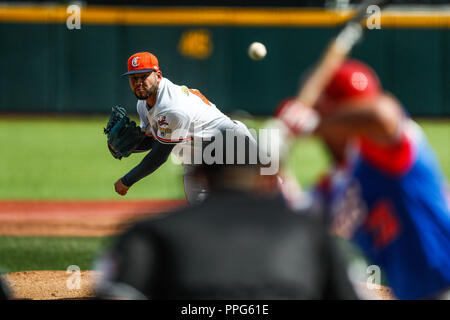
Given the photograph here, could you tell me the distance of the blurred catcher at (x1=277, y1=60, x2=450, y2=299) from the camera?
2.22 meters

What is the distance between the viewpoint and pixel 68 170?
13.4 metres

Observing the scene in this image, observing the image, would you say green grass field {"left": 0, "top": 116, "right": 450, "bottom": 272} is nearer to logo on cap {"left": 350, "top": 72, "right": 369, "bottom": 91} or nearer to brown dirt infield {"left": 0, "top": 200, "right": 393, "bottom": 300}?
brown dirt infield {"left": 0, "top": 200, "right": 393, "bottom": 300}

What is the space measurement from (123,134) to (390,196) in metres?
3.54

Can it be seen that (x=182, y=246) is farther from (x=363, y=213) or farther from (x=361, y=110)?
(x=363, y=213)

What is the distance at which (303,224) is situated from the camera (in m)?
1.91

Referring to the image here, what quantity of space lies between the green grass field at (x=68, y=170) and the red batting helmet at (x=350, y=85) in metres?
4.54

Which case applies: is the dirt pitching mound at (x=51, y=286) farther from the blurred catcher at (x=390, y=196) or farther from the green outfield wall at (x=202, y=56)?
the green outfield wall at (x=202, y=56)

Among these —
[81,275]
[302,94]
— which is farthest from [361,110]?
[81,275]

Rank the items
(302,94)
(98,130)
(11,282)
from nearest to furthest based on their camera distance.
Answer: (302,94), (11,282), (98,130)

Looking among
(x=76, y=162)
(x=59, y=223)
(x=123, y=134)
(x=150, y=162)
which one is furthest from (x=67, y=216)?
(x=76, y=162)

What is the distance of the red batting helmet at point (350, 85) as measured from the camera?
212 cm

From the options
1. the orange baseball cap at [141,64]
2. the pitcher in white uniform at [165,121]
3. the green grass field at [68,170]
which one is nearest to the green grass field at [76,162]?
the green grass field at [68,170]

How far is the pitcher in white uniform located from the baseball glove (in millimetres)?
162
